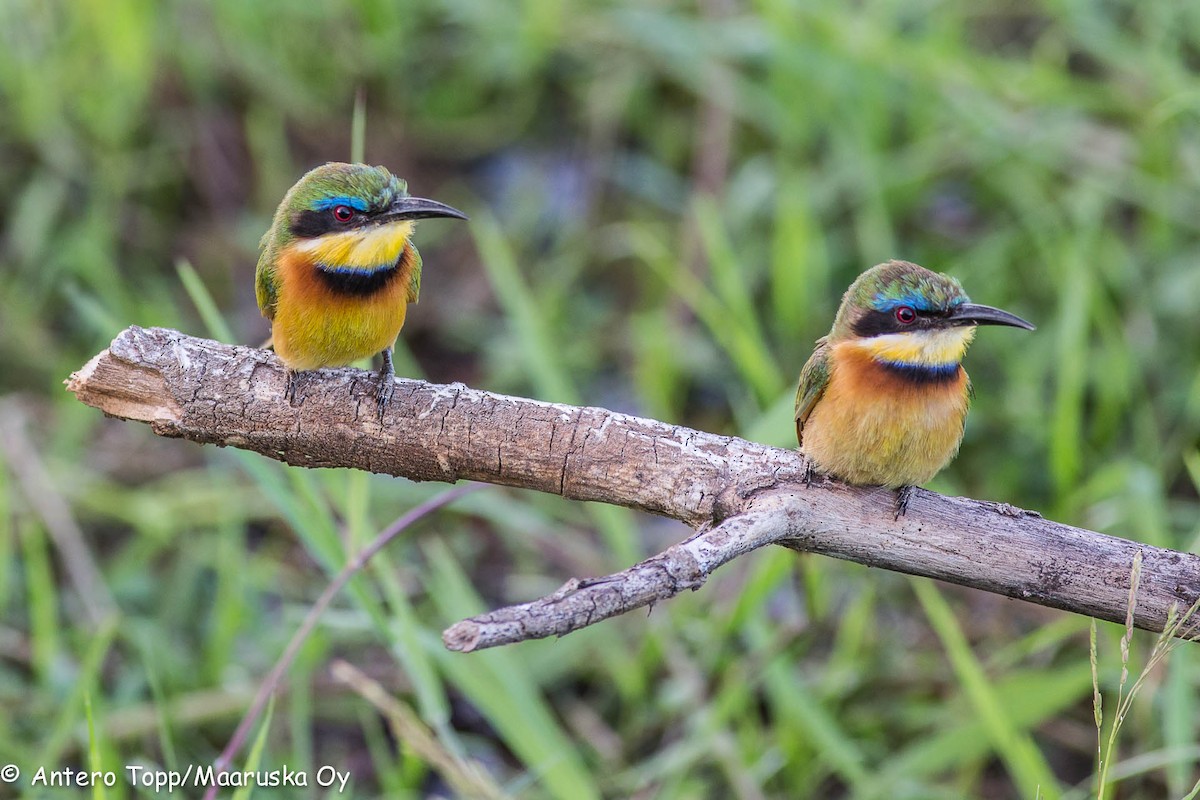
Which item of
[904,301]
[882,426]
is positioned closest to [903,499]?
[882,426]

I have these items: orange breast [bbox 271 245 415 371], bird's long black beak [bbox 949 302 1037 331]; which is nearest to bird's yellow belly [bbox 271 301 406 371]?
orange breast [bbox 271 245 415 371]

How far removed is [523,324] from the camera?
405 centimetres

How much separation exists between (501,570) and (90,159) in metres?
2.62

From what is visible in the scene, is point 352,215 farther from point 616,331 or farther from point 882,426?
point 616,331

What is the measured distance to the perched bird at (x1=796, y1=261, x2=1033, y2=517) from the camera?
2406 mm

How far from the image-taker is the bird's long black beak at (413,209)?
2.49 meters

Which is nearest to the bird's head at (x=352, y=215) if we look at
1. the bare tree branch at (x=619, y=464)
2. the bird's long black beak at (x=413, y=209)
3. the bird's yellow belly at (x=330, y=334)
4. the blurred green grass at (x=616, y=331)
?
the bird's long black beak at (x=413, y=209)

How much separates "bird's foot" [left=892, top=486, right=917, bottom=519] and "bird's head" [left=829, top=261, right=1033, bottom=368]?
0.30 metres

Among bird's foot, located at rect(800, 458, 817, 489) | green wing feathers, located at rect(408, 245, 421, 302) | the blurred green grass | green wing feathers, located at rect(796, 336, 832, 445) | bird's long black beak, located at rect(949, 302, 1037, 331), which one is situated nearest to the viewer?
bird's foot, located at rect(800, 458, 817, 489)

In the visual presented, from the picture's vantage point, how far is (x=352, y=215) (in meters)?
2.58

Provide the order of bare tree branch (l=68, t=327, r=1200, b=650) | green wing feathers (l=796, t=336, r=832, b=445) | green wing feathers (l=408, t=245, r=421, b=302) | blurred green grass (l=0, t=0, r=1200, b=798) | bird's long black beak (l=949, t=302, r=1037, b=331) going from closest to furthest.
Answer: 1. bare tree branch (l=68, t=327, r=1200, b=650)
2. bird's long black beak (l=949, t=302, r=1037, b=331)
3. green wing feathers (l=796, t=336, r=832, b=445)
4. green wing feathers (l=408, t=245, r=421, b=302)
5. blurred green grass (l=0, t=0, r=1200, b=798)

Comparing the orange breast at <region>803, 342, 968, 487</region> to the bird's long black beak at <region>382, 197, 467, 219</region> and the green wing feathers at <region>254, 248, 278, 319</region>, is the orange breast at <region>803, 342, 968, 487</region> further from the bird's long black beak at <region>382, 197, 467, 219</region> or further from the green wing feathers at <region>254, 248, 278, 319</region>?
the green wing feathers at <region>254, 248, 278, 319</region>

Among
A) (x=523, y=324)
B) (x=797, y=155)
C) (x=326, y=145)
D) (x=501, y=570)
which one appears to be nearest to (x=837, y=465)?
(x=523, y=324)

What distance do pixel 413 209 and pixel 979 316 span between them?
1.16m
